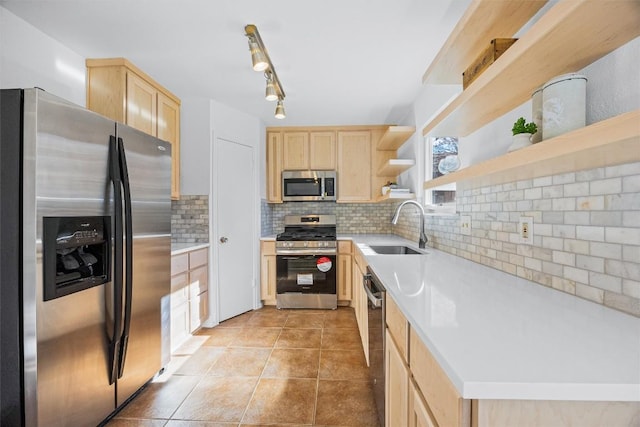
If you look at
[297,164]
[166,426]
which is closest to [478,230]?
[166,426]

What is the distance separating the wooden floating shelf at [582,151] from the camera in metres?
0.55

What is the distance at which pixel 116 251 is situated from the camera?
5.03 ft

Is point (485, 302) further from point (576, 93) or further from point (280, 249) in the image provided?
point (280, 249)

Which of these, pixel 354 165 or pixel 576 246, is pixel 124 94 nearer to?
pixel 354 165

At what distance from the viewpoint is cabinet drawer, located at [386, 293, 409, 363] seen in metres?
1.00

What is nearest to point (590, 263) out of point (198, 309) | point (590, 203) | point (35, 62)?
point (590, 203)

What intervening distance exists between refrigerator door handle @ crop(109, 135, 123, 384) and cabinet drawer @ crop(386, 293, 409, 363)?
1.40 metres

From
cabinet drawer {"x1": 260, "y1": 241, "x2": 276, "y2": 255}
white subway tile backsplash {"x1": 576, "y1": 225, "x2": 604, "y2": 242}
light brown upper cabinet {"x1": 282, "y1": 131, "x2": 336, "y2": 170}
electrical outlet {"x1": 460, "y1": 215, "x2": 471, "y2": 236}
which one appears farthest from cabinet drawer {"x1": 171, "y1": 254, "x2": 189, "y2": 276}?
white subway tile backsplash {"x1": 576, "y1": 225, "x2": 604, "y2": 242}

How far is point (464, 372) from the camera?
55 centimetres

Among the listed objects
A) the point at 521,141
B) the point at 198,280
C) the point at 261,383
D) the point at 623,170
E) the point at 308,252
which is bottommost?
the point at 261,383

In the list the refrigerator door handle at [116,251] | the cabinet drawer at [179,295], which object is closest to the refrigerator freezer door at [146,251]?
the refrigerator door handle at [116,251]

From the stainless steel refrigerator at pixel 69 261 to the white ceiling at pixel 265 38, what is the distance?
70 centimetres

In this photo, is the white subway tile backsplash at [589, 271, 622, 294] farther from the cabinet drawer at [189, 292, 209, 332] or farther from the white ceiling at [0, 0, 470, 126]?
the cabinet drawer at [189, 292, 209, 332]

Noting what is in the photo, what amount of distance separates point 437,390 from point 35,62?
2.68m
